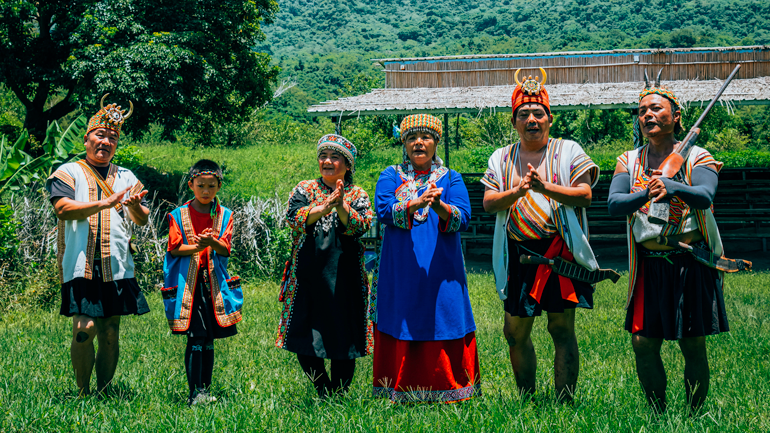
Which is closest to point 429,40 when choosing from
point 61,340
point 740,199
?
point 740,199

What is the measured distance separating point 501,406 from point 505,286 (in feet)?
2.37

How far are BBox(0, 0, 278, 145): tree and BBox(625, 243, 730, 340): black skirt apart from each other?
1124 centimetres

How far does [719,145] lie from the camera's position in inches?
1168

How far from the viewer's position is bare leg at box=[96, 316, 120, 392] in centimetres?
404

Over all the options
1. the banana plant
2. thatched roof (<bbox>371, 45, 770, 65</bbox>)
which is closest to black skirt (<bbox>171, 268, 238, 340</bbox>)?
the banana plant

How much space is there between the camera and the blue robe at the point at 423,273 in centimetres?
366

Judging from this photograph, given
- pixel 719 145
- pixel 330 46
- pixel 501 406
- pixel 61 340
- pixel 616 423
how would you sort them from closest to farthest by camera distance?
pixel 616 423
pixel 501 406
pixel 61 340
pixel 719 145
pixel 330 46

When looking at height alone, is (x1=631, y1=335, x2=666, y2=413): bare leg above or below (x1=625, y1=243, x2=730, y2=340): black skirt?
below

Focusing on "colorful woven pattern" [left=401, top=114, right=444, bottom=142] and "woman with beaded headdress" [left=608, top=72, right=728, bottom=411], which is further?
"colorful woven pattern" [left=401, top=114, right=444, bottom=142]

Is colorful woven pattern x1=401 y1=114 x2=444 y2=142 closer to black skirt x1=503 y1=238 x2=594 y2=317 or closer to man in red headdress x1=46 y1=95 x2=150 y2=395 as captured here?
black skirt x1=503 y1=238 x2=594 y2=317

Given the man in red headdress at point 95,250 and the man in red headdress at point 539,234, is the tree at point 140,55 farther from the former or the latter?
the man in red headdress at point 539,234

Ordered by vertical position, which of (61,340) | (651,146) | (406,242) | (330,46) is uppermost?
(330,46)

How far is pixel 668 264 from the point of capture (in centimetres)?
346

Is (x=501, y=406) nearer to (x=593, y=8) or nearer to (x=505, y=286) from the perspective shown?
(x=505, y=286)
